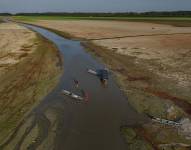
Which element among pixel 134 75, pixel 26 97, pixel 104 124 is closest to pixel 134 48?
pixel 134 75

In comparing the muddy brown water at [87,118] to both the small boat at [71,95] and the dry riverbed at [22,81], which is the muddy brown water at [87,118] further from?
the dry riverbed at [22,81]

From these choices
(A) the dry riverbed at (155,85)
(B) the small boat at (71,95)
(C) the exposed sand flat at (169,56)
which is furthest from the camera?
(C) the exposed sand flat at (169,56)

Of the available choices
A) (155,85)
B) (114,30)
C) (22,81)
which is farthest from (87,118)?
(114,30)

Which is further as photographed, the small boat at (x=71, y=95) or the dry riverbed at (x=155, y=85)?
the small boat at (x=71, y=95)

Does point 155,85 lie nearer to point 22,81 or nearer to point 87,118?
point 87,118

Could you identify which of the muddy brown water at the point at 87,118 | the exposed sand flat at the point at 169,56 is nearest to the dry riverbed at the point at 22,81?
the muddy brown water at the point at 87,118
